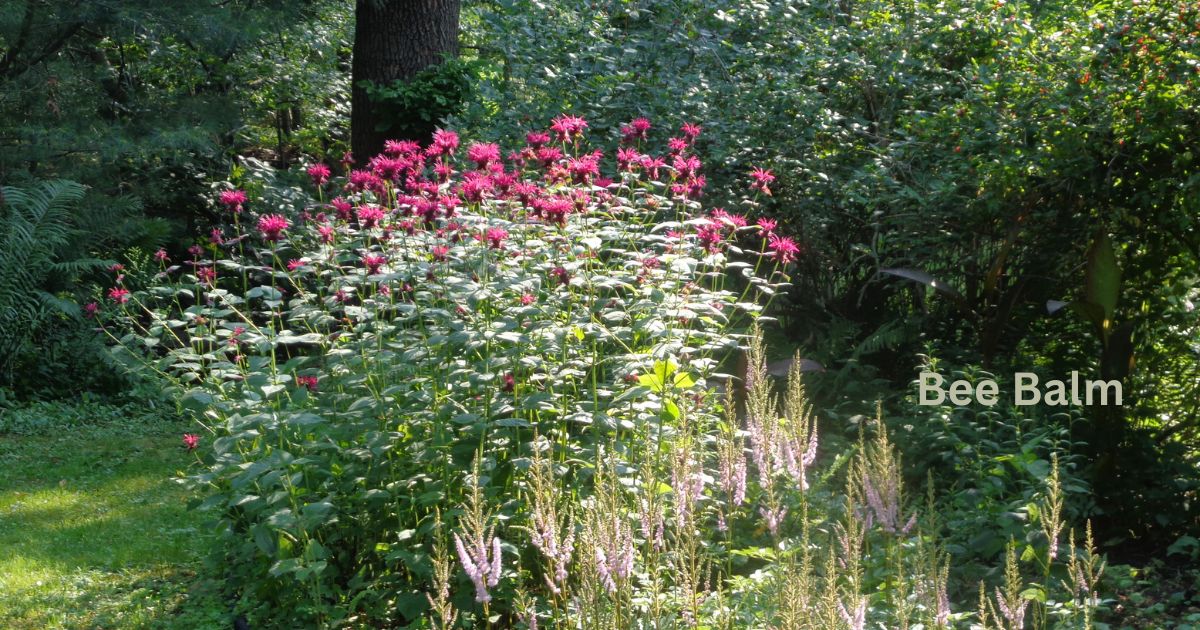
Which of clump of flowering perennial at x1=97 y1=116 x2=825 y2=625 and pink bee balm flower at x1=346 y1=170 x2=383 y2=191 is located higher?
pink bee balm flower at x1=346 y1=170 x2=383 y2=191

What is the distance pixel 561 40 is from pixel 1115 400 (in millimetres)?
4655

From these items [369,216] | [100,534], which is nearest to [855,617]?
[369,216]

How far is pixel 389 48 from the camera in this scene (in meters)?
8.73

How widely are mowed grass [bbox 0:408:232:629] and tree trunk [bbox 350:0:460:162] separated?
285 cm

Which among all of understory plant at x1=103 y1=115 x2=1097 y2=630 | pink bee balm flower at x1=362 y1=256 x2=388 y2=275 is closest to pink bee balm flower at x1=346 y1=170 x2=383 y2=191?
understory plant at x1=103 y1=115 x2=1097 y2=630

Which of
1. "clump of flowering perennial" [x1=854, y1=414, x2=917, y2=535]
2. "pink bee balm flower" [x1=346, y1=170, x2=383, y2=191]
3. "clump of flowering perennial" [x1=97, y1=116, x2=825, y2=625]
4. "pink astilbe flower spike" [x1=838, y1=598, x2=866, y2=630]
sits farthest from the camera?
"pink bee balm flower" [x1=346, y1=170, x2=383, y2=191]

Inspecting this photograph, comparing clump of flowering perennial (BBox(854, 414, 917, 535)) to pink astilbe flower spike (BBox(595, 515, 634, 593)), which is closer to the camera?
pink astilbe flower spike (BBox(595, 515, 634, 593))

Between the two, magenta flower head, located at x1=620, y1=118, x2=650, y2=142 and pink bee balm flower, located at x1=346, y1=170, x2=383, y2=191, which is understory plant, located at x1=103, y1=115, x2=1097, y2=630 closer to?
pink bee balm flower, located at x1=346, y1=170, x2=383, y2=191

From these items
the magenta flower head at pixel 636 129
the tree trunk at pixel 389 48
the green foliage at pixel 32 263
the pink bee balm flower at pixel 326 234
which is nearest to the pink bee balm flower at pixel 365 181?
the pink bee balm flower at pixel 326 234

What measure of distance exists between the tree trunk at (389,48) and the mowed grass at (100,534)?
9.36 ft

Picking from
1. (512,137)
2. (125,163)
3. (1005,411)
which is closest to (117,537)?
(512,137)

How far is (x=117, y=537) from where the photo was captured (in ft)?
17.1

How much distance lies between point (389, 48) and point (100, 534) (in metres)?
4.81

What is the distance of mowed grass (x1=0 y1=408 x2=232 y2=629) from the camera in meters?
4.18
